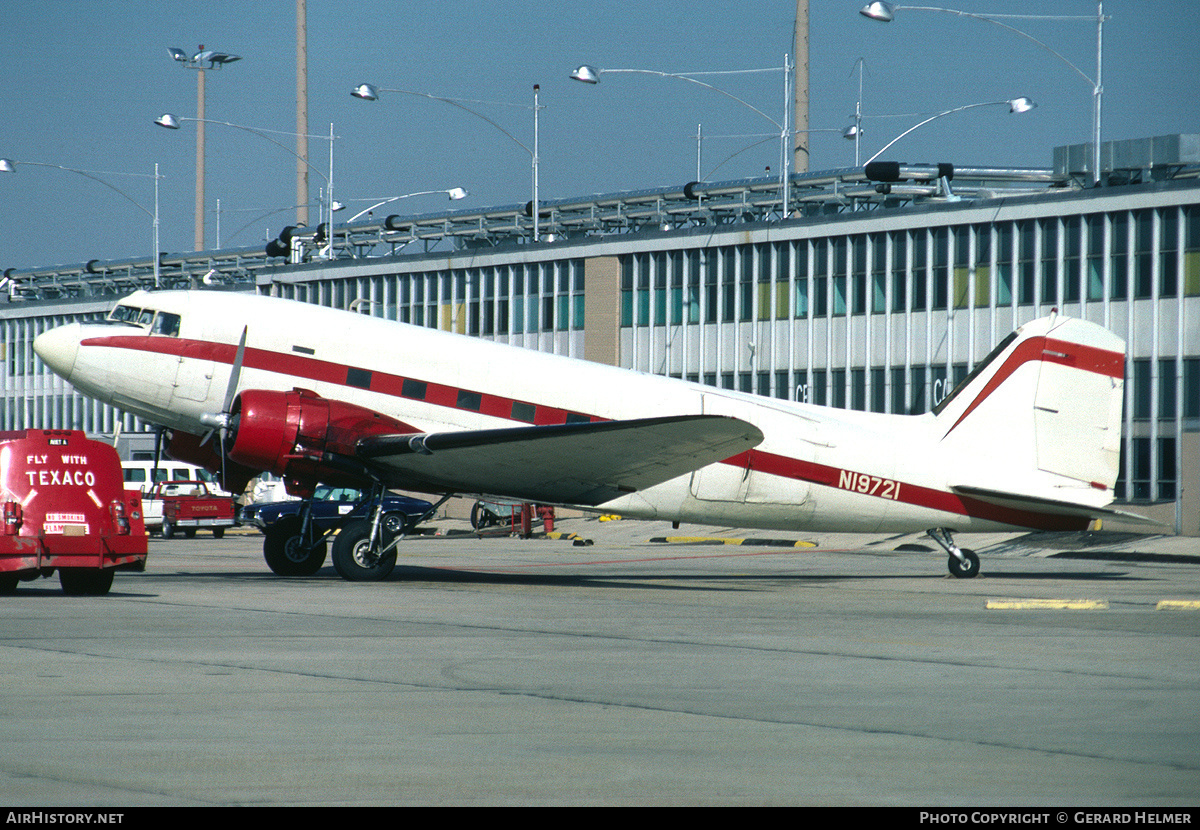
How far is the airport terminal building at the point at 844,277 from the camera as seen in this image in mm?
41469

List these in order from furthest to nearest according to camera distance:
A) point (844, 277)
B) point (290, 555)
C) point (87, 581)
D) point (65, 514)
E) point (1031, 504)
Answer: point (844, 277)
point (290, 555)
point (1031, 504)
point (87, 581)
point (65, 514)

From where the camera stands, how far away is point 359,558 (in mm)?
22188

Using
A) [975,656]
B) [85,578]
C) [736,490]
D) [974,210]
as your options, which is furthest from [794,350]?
[975,656]

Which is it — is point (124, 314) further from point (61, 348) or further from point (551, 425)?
point (551, 425)

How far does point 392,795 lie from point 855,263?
→ 44607 millimetres

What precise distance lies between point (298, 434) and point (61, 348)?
16.0 ft

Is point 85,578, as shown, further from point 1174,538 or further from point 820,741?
point 1174,538

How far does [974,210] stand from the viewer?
45750 millimetres

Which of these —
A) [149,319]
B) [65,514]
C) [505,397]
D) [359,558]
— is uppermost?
[149,319]

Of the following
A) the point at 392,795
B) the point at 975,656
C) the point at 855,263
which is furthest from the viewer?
the point at 855,263

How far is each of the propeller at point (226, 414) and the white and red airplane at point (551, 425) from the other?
41 mm

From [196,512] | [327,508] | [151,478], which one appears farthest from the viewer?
[151,478]

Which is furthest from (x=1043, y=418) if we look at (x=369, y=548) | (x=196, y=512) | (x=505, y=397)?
(x=196, y=512)

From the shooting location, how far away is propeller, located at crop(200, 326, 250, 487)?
21.8 meters
